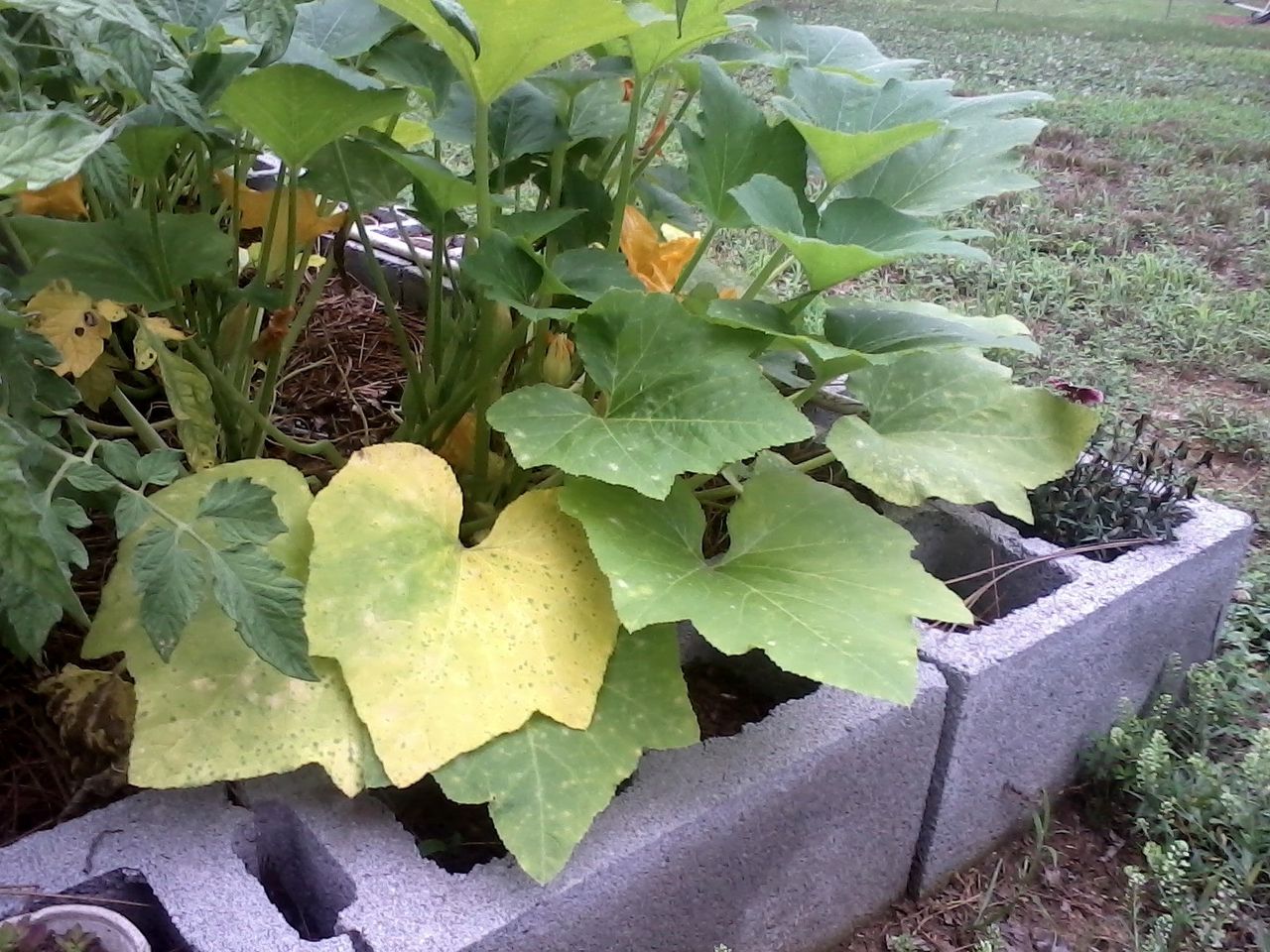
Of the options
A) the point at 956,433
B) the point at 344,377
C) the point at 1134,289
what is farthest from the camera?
the point at 1134,289

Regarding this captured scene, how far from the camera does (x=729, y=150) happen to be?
35.0 inches

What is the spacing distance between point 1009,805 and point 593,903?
523 mm

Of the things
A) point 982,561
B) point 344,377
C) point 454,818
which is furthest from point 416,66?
point 982,561

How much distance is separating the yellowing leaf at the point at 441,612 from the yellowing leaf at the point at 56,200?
377 mm

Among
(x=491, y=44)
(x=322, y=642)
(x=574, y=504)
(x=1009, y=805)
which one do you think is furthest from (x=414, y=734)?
(x=1009, y=805)

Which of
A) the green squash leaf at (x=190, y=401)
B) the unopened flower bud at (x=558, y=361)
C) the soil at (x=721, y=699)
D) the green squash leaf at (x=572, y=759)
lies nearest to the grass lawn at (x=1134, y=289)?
the soil at (x=721, y=699)

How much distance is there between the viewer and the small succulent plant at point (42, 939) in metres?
0.58

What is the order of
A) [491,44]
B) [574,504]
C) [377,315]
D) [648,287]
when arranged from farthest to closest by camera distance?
1. [377,315]
2. [648,287]
3. [574,504]
4. [491,44]

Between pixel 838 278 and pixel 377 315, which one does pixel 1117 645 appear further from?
pixel 377 315

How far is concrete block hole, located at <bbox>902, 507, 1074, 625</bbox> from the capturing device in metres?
1.09

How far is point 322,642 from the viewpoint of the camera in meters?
0.71

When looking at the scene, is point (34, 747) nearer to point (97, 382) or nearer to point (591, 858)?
point (97, 382)

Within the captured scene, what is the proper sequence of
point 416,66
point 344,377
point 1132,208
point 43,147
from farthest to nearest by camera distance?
point 1132,208 < point 344,377 < point 416,66 < point 43,147

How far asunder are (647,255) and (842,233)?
26 centimetres
